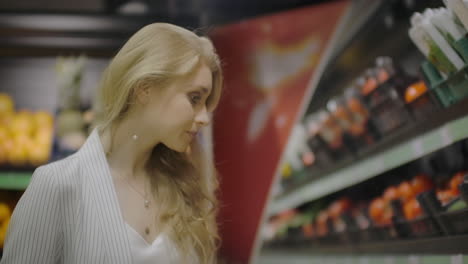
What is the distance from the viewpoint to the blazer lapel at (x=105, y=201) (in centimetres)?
134

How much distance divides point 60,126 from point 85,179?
1.67m

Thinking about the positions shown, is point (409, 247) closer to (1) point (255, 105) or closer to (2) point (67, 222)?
(2) point (67, 222)

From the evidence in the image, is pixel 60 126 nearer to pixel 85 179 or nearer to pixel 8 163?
pixel 8 163

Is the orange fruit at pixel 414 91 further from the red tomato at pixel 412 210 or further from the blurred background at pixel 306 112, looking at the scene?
the red tomato at pixel 412 210

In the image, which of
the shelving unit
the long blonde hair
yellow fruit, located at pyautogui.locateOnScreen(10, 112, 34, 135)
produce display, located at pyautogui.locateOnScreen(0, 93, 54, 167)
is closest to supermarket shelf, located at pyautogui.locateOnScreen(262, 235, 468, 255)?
the shelving unit

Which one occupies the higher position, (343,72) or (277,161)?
(343,72)

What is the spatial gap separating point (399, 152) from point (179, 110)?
4.07 feet

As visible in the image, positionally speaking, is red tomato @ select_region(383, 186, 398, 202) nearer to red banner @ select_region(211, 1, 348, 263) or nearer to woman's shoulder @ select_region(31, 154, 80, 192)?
red banner @ select_region(211, 1, 348, 263)

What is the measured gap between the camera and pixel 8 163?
2.89 m

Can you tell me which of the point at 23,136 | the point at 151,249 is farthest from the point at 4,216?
the point at 151,249

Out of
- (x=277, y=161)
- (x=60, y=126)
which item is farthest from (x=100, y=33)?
(x=277, y=161)

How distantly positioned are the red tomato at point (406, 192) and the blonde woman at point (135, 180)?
4.25ft

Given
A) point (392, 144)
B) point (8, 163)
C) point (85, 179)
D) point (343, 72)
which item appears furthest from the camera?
point (343, 72)

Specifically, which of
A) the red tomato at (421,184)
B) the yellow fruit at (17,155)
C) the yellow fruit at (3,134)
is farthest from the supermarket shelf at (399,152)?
the yellow fruit at (3,134)
